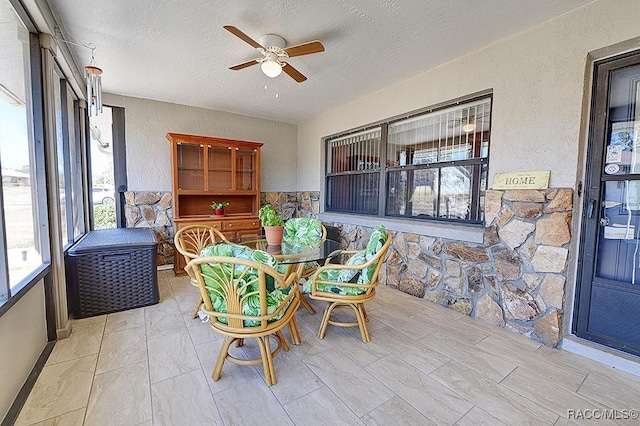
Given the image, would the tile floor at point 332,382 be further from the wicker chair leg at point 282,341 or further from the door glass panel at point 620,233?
the door glass panel at point 620,233

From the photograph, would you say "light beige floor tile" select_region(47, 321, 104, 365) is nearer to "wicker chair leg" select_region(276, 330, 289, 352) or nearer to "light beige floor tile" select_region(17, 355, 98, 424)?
"light beige floor tile" select_region(17, 355, 98, 424)

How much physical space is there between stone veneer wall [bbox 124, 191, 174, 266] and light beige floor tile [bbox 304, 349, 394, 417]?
3153mm

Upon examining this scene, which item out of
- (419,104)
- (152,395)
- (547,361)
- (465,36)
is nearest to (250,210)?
(419,104)

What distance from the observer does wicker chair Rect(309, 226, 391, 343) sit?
2084mm

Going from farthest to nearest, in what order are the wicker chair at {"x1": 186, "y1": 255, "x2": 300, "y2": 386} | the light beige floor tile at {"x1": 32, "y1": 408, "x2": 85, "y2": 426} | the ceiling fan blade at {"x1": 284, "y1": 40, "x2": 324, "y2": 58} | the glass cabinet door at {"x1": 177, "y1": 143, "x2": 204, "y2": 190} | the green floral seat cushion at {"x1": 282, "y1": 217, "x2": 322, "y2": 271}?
the glass cabinet door at {"x1": 177, "y1": 143, "x2": 204, "y2": 190}
the green floral seat cushion at {"x1": 282, "y1": 217, "x2": 322, "y2": 271}
the ceiling fan blade at {"x1": 284, "y1": 40, "x2": 324, "y2": 58}
the wicker chair at {"x1": 186, "y1": 255, "x2": 300, "y2": 386}
the light beige floor tile at {"x1": 32, "y1": 408, "x2": 85, "y2": 426}

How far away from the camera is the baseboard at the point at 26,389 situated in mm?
1400

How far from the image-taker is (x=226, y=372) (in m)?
1.81

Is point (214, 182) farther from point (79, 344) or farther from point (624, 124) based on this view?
point (624, 124)

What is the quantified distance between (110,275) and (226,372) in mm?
1702

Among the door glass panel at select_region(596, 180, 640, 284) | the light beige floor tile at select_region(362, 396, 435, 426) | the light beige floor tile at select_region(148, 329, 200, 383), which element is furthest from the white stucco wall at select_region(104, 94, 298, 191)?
the door glass panel at select_region(596, 180, 640, 284)

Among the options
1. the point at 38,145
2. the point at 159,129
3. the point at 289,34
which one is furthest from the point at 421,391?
the point at 159,129

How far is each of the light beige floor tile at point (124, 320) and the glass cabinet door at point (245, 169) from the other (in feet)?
7.50

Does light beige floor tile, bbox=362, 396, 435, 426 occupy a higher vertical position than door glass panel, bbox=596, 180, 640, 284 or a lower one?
lower

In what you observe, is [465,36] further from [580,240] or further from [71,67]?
[71,67]
